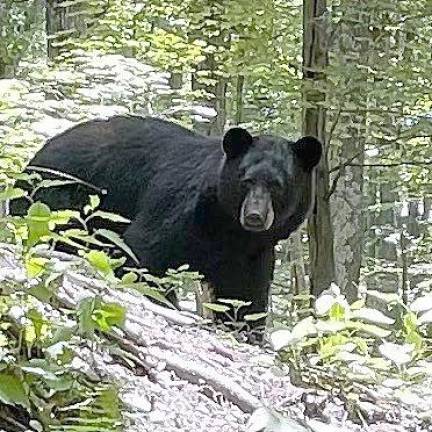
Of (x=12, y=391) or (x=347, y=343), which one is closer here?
(x=12, y=391)

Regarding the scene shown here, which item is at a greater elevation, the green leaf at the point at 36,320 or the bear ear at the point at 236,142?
the green leaf at the point at 36,320

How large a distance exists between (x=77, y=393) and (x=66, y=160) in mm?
4973

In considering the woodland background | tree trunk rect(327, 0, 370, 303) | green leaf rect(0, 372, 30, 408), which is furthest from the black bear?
green leaf rect(0, 372, 30, 408)

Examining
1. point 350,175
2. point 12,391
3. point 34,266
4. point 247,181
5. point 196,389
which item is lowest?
point 350,175

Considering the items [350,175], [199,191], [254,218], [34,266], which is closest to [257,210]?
[254,218]

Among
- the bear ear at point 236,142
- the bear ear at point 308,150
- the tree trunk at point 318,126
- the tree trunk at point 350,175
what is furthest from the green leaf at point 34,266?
the tree trunk at point 350,175

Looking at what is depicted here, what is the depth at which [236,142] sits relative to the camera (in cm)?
573

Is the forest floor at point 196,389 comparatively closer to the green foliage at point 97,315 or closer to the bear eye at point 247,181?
the green foliage at point 97,315

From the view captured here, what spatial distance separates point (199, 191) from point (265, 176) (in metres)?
0.50

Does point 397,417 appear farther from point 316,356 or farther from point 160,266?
point 160,266

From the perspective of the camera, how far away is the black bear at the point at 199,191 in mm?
5730

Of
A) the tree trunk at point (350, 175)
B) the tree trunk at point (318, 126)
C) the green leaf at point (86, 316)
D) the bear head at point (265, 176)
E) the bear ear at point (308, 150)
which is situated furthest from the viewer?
the tree trunk at point (350, 175)

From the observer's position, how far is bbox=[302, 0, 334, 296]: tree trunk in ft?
22.7

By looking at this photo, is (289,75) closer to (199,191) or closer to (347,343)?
(199,191)
